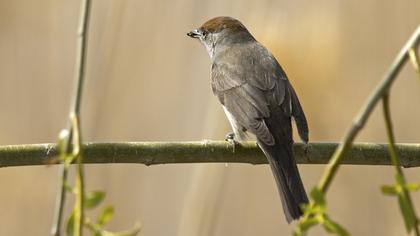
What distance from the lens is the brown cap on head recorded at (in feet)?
13.4

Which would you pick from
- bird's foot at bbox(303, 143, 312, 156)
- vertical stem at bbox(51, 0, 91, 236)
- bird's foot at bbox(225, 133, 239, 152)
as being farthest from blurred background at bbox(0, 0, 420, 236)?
vertical stem at bbox(51, 0, 91, 236)

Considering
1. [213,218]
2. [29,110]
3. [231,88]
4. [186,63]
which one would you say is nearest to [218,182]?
[213,218]

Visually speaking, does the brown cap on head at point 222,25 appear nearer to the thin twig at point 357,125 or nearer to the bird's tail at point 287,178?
the bird's tail at point 287,178

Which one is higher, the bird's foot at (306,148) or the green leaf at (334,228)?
the green leaf at (334,228)

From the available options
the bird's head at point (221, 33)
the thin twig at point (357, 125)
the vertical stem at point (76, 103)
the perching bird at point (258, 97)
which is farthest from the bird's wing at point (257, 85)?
the thin twig at point (357, 125)

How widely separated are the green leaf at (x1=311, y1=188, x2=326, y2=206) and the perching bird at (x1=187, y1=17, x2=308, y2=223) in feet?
5.73

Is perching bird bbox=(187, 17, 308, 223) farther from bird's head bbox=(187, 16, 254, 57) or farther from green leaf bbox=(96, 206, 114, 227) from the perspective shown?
green leaf bbox=(96, 206, 114, 227)

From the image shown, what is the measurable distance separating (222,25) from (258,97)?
95 centimetres

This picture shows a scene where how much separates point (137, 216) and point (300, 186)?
5.43 feet

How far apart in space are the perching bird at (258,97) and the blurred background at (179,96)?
7.1 inches

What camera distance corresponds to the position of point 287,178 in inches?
111

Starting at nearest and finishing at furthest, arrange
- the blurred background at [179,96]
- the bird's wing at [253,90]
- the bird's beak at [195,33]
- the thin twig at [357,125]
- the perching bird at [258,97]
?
the thin twig at [357,125], the perching bird at [258,97], the bird's wing at [253,90], the blurred background at [179,96], the bird's beak at [195,33]

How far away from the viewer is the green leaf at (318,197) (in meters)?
0.92

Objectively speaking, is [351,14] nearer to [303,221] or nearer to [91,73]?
[91,73]
